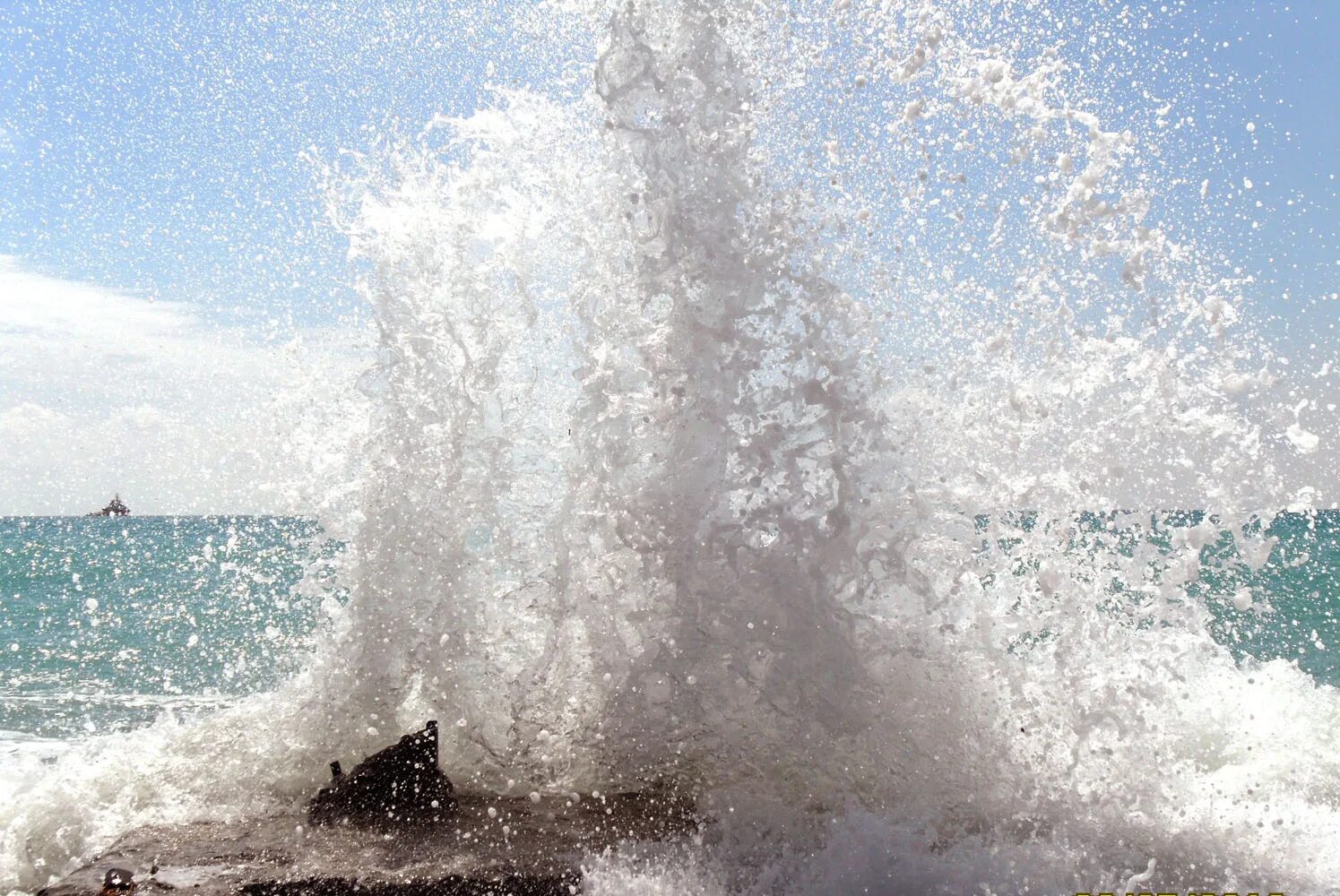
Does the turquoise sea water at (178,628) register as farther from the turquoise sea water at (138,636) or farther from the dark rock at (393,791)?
the dark rock at (393,791)

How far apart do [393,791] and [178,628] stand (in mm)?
16069

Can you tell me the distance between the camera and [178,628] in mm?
19078

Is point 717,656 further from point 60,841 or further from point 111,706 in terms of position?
point 111,706

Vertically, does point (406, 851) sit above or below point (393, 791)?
below

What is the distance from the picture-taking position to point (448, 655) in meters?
6.34

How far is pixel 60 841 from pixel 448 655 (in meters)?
2.34

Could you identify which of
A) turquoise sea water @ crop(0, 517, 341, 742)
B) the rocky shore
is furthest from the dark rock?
turquoise sea water @ crop(0, 517, 341, 742)

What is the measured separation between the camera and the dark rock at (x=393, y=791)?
17.1 feet

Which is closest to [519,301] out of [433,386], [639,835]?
[433,386]

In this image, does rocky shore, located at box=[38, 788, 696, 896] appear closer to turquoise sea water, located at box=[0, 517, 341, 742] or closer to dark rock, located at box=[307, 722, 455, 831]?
dark rock, located at box=[307, 722, 455, 831]

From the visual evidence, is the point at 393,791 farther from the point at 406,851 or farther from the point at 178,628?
the point at 178,628

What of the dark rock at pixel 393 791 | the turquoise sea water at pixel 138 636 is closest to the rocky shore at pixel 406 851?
the dark rock at pixel 393 791

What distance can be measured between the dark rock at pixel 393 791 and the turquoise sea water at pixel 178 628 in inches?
55.6

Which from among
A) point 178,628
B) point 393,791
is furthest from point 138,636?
point 393,791
